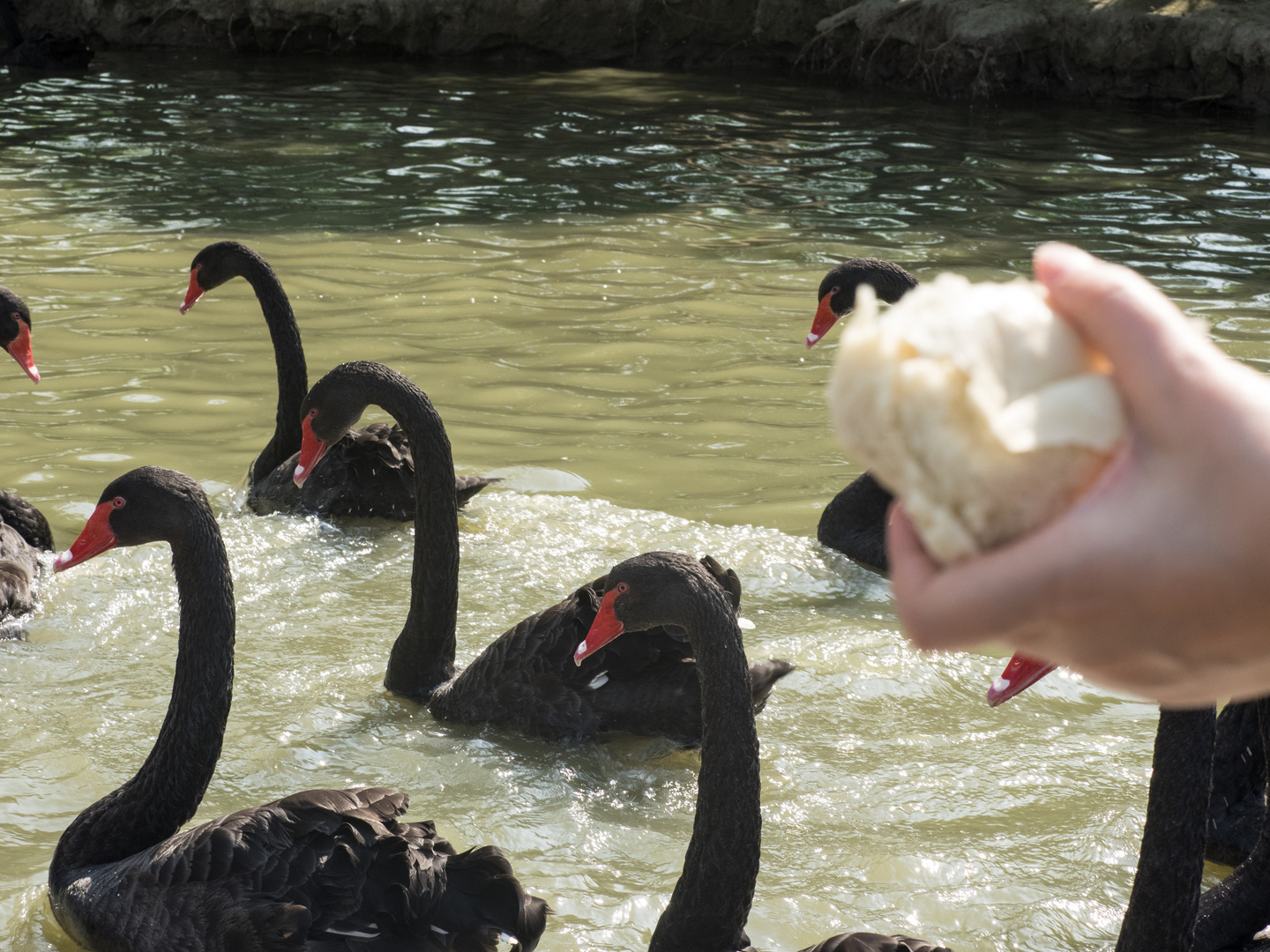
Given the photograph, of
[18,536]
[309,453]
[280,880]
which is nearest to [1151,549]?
[280,880]

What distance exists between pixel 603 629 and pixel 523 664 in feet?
1.89

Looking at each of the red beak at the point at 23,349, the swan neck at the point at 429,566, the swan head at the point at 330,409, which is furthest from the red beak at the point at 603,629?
the red beak at the point at 23,349

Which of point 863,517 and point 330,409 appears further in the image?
point 863,517

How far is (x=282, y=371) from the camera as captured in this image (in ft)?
19.5

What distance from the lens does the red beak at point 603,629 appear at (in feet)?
10.8

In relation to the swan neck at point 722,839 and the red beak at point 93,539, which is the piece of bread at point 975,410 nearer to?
the swan neck at point 722,839

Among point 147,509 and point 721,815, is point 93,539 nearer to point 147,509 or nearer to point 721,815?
point 147,509

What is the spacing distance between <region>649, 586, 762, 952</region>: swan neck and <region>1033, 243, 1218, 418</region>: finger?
2.06 m

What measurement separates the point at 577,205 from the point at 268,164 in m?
2.70

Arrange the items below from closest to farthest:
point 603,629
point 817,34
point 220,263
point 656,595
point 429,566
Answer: point 656,595 → point 603,629 → point 429,566 → point 220,263 → point 817,34

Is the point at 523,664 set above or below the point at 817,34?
below

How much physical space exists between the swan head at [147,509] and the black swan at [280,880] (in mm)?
604

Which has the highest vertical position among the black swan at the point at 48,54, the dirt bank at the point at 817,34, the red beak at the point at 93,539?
the dirt bank at the point at 817,34

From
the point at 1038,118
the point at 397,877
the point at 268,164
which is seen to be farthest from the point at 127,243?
the point at 1038,118
